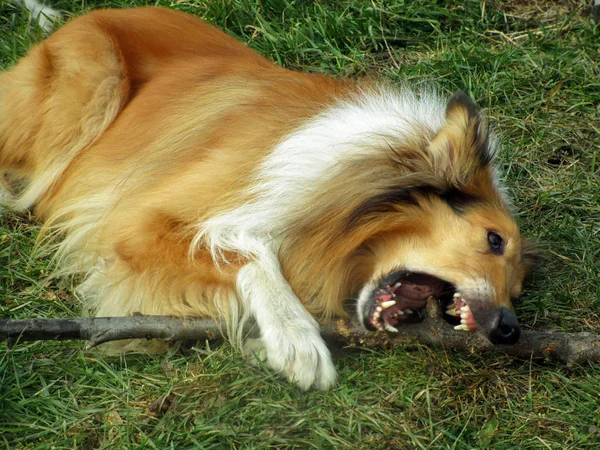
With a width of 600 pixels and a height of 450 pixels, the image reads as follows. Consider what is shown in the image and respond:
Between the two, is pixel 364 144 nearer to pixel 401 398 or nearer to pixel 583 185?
pixel 401 398

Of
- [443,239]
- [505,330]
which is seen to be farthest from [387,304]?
[505,330]

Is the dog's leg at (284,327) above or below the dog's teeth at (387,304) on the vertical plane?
below

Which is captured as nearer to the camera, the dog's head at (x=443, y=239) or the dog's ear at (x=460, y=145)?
the dog's head at (x=443, y=239)

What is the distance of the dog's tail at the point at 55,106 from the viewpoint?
490cm

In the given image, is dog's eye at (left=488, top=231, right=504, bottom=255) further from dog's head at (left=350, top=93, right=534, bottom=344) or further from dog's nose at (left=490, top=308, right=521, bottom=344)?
dog's nose at (left=490, top=308, right=521, bottom=344)

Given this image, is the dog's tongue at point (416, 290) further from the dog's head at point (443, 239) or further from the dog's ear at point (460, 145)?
the dog's ear at point (460, 145)

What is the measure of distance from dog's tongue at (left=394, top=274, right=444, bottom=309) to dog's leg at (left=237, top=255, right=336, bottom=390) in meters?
0.42

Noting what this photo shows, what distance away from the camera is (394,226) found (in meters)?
3.80

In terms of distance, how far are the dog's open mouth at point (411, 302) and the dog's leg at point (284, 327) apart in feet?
0.95

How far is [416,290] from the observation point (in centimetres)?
387

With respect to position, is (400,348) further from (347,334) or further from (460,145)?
(460,145)

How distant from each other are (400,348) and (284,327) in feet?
1.83

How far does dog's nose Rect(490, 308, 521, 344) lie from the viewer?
3604 millimetres

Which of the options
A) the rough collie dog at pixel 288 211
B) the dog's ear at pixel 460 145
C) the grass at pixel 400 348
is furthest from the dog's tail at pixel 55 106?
the dog's ear at pixel 460 145
